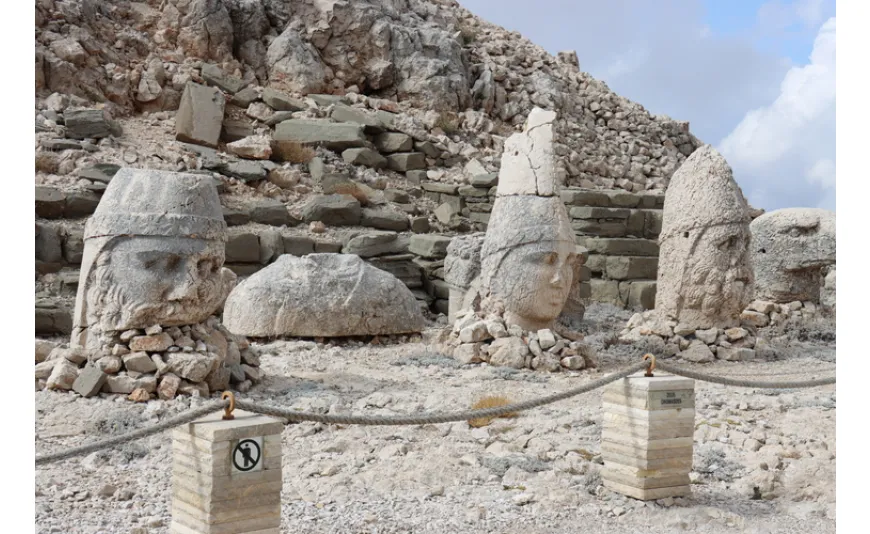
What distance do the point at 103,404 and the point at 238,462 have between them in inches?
117

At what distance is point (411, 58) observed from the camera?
874 inches

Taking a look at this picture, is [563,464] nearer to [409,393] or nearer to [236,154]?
[409,393]

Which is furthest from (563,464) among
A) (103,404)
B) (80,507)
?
(103,404)

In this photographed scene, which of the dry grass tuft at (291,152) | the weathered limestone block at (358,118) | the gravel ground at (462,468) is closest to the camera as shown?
the gravel ground at (462,468)

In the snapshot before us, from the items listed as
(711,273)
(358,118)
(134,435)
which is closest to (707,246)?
(711,273)

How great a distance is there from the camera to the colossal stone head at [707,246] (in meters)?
9.00

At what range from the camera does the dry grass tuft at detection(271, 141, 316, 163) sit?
17234 mm

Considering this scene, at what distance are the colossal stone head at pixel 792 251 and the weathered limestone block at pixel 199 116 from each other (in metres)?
10.4

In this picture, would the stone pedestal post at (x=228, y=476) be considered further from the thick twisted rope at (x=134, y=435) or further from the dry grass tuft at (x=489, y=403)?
the dry grass tuft at (x=489, y=403)

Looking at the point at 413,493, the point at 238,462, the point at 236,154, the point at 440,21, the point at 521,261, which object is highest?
the point at 440,21

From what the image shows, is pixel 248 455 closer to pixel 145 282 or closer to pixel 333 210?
pixel 145 282

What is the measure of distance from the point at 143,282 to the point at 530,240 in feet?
11.6

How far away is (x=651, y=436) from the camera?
454 centimetres

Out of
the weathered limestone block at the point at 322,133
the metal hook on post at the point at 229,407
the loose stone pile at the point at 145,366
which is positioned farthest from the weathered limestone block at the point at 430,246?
the metal hook on post at the point at 229,407
